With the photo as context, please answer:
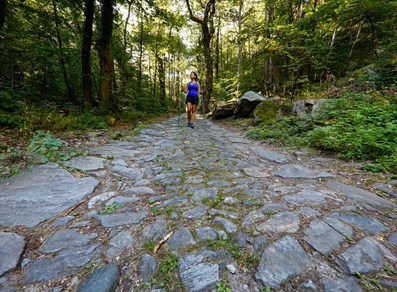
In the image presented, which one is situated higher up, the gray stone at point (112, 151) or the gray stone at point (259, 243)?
the gray stone at point (112, 151)

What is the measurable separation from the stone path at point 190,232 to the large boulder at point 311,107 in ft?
11.4

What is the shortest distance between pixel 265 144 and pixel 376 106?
2.71m

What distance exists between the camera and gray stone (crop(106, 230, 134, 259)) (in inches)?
51.3

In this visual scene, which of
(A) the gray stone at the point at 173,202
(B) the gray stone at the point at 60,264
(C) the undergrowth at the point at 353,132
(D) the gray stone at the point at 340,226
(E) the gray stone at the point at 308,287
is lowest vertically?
(B) the gray stone at the point at 60,264

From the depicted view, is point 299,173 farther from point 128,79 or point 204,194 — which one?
point 128,79

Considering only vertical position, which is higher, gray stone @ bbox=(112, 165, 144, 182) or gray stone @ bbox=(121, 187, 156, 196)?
gray stone @ bbox=(112, 165, 144, 182)

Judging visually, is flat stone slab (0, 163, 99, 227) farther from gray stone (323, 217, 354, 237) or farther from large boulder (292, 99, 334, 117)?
large boulder (292, 99, 334, 117)

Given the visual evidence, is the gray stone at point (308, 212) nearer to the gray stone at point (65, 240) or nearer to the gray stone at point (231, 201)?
the gray stone at point (231, 201)

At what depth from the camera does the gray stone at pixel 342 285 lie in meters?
1.00

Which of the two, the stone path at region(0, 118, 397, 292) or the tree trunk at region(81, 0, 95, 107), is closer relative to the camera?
the stone path at region(0, 118, 397, 292)

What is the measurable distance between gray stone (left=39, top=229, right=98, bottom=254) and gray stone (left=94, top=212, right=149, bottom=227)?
157mm

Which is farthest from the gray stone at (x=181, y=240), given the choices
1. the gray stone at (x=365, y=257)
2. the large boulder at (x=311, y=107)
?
the large boulder at (x=311, y=107)

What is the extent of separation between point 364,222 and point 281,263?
39.4 inches

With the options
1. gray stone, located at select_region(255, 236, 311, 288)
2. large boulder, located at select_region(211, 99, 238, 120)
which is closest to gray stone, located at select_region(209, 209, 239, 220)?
gray stone, located at select_region(255, 236, 311, 288)
